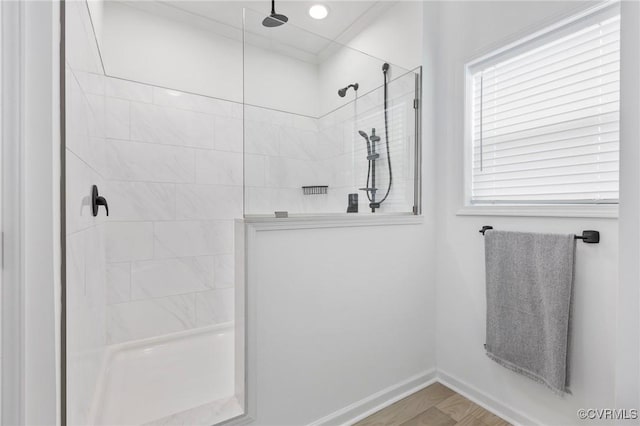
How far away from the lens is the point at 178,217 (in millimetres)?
2201

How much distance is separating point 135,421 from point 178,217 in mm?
1257

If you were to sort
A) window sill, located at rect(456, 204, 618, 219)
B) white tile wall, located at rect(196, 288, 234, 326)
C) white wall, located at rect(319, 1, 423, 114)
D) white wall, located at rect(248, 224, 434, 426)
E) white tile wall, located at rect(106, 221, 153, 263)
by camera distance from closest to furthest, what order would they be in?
window sill, located at rect(456, 204, 618, 219) < white wall, located at rect(248, 224, 434, 426) < white wall, located at rect(319, 1, 423, 114) < white tile wall, located at rect(106, 221, 153, 263) < white tile wall, located at rect(196, 288, 234, 326)

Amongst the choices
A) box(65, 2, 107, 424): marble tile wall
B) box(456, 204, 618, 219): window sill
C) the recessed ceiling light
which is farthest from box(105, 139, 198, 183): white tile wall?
box(456, 204, 618, 219): window sill

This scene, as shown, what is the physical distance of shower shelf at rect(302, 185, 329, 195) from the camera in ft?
4.85

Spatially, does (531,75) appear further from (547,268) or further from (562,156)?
(547,268)

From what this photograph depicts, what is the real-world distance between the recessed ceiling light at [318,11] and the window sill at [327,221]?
1.51m

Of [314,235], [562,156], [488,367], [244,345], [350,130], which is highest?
[350,130]

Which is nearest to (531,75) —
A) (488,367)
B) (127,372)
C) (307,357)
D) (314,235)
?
(314,235)

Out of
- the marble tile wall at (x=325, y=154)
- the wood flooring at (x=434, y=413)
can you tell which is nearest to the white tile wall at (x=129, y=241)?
the marble tile wall at (x=325, y=154)

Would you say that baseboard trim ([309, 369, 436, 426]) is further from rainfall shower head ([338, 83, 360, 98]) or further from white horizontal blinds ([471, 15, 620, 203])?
rainfall shower head ([338, 83, 360, 98])

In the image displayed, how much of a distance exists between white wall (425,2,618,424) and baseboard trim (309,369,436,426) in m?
0.16

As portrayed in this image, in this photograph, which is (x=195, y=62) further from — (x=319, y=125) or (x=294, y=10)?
(x=319, y=125)

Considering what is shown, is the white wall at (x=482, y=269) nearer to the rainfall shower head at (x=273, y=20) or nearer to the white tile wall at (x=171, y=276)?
the rainfall shower head at (x=273, y=20)

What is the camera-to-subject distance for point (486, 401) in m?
1.63
